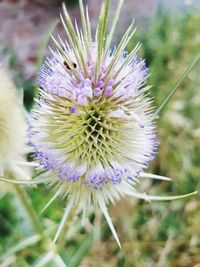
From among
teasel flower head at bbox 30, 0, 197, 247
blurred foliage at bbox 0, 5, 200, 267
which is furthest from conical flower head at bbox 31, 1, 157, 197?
blurred foliage at bbox 0, 5, 200, 267

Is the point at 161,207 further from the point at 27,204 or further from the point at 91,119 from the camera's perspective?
the point at 91,119

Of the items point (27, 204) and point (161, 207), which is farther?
point (161, 207)

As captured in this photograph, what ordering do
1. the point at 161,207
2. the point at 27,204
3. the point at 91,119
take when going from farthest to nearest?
1. the point at 161,207
2. the point at 27,204
3. the point at 91,119

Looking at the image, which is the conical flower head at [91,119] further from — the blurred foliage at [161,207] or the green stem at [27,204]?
the blurred foliage at [161,207]

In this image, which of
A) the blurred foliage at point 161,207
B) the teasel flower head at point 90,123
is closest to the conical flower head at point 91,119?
the teasel flower head at point 90,123

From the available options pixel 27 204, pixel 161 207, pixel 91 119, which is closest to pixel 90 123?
pixel 91 119

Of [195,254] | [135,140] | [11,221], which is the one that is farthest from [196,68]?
[135,140]
